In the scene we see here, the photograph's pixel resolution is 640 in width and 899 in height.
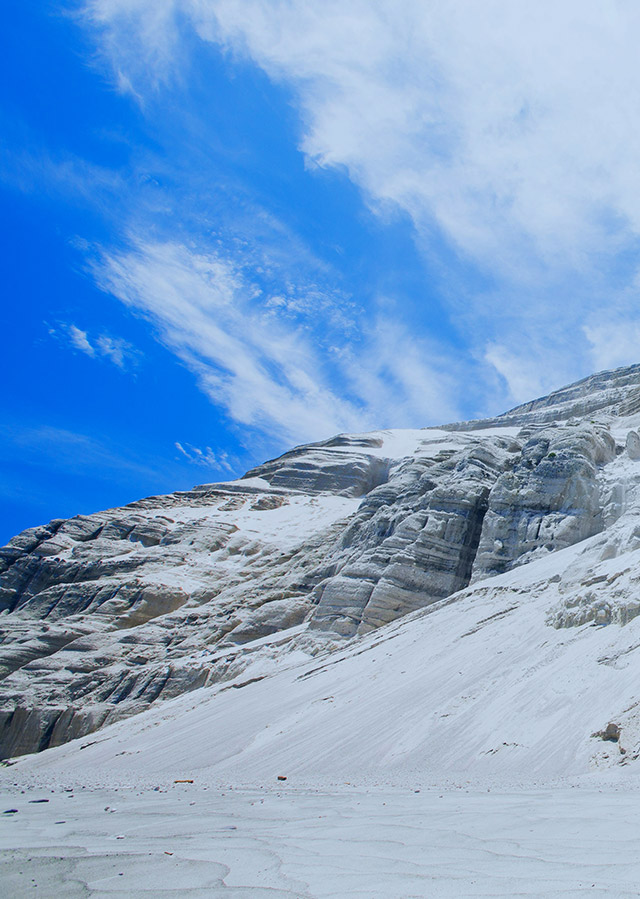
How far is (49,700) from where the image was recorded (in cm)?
2983

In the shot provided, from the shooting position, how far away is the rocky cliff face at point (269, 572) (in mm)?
25922

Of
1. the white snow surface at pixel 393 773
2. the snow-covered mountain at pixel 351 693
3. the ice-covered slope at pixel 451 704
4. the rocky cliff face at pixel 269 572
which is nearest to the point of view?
the white snow surface at pixel 393 773

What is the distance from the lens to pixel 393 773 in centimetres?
1023

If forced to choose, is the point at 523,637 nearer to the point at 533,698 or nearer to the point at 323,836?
the point at 533,698

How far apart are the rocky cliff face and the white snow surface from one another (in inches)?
87.7

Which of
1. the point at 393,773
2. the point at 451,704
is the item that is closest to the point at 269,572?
the point at 451,704

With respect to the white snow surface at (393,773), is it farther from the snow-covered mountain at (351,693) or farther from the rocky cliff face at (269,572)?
the rocky cliff face at (269,572)

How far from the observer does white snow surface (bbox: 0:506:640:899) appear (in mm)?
3719

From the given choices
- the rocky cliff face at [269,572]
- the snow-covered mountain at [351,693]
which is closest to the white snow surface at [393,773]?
the snow-covered mountain at [351,693]

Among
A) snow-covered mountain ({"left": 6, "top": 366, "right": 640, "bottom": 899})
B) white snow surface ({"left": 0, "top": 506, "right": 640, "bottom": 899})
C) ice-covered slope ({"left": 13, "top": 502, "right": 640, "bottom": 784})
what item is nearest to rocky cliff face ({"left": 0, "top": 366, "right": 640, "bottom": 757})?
snow-covered mountain ({"left": 6, "top": 366, "right": 640, "bottom": 899})

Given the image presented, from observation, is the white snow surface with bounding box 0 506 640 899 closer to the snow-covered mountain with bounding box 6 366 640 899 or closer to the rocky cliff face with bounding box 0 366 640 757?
the snow-covered mountain with bounding box 6 366 640 899

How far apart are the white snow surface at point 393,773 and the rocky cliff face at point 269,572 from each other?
2.23 meters

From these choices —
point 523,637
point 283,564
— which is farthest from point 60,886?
point 283,564

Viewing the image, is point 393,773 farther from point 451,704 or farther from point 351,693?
point 351,693
